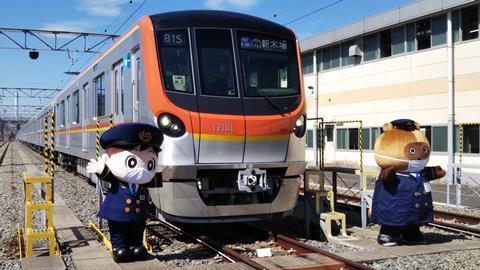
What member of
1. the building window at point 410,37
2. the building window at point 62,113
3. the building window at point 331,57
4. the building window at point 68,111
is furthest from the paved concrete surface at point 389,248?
the building window at point 331,57

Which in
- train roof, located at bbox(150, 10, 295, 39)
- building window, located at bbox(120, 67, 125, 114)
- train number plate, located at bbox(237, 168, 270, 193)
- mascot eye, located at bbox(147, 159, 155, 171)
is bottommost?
train number plate, located at bbox(237, 168, 270, 193)

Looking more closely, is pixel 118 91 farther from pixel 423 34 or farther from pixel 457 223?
pixel 423 34

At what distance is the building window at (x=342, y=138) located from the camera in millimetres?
25922

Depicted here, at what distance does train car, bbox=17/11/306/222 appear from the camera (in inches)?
261

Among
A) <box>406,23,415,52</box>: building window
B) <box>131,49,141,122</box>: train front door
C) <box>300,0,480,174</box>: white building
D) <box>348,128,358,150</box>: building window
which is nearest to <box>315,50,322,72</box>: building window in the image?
<box>300,0,480,174</box>: white building

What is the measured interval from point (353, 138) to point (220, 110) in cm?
1938

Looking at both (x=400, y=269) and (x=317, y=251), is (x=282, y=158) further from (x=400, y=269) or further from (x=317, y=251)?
(x=400, y=269)

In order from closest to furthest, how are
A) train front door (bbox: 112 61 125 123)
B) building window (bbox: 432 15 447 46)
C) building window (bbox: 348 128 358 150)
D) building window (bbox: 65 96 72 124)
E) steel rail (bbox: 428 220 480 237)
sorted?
1. steel rail (bbox: 428 220 480 237)
2. train front door (bbox: 112 61 125 123)
3. building window (bbox: 65 96 72 124)
4. building window (bbox: 432 15 447 46)
5. building window (bbox: 348 128 358 150)

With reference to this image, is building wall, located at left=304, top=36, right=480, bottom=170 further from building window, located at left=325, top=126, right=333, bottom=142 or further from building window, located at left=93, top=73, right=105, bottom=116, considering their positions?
building window, located at left=93, top=73, right=105, bottom=116

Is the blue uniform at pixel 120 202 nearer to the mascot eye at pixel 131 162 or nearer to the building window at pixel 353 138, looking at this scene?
the mascot eye at pixel 131 162

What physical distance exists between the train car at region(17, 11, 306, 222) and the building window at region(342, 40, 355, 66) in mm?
18089

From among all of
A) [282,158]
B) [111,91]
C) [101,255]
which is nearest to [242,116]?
[282,158]

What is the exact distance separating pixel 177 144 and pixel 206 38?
1617 mm

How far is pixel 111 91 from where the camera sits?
9781 mm
